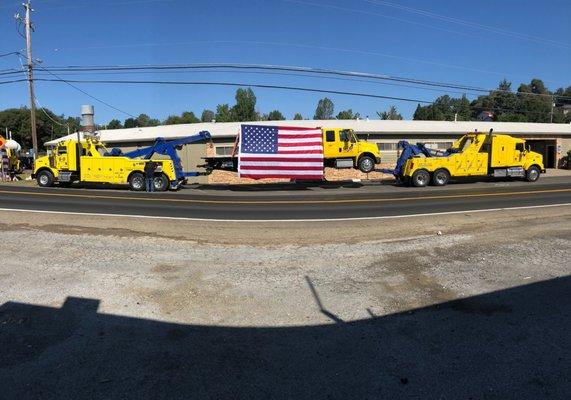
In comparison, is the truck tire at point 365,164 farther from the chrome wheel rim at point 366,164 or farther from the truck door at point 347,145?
the truck door at point 347,145

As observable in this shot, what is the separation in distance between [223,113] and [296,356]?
373 ft

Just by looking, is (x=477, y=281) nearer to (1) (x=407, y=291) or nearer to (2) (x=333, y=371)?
(1) (x=407, y=291)

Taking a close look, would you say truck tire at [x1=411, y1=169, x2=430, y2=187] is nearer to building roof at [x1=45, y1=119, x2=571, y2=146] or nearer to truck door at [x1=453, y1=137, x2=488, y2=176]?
truck door at [x1=453, y1=137, x2=488, y2=176]

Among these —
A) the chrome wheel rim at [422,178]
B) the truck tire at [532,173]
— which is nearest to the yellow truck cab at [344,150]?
the chrome wheel rim at [422,178]

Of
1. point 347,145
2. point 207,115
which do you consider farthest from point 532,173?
point 207,115

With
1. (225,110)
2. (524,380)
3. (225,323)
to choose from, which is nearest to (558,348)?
(524,380)

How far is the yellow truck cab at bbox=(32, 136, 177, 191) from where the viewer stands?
2686cm

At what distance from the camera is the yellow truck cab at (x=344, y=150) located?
92.4ft

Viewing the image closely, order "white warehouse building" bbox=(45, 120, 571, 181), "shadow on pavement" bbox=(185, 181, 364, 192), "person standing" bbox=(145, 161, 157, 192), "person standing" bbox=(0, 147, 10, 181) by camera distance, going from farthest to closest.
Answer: "white warehouse building" bbox=(45, 120, 571, 181) → "person standing" bbox=(0, 147, 10, 181) → "shadow on pavement" bbox=(185, 181, 364, 192) → "person standing" bbox=(145, 161, 157, 192)

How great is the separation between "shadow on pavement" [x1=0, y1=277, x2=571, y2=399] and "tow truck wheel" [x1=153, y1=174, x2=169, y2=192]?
2018 centimetres

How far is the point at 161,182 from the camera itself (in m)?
26.9

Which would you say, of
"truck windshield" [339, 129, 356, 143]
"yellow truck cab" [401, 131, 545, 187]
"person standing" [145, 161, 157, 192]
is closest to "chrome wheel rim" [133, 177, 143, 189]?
"person standing" [145, 161, 157, 192]

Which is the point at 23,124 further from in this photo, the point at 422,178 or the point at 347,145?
the point at 422,178

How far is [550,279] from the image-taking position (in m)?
8.10
